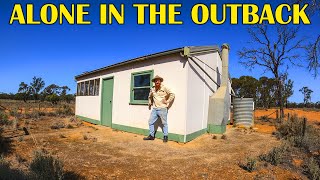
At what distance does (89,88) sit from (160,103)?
329 inches

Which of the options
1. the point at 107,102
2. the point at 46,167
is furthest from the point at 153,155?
the point at 107,102

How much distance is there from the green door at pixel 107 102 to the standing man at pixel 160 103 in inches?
154

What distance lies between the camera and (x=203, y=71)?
31.9 ft

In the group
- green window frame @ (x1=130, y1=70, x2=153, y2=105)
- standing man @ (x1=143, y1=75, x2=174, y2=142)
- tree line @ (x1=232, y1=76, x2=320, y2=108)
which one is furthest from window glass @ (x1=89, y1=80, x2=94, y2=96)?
tree line @ (x1=232, y1=76, x2=320, y2=108)

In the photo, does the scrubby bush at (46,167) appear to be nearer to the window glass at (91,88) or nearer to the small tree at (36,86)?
the window glass at (91,88)

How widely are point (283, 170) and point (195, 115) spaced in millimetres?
3743

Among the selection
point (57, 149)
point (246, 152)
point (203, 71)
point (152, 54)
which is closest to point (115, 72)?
point (152, 54)

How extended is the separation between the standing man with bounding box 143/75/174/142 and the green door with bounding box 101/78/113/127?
154 inches

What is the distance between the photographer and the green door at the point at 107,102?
40.0 feet

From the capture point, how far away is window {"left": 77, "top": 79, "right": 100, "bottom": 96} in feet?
47.0

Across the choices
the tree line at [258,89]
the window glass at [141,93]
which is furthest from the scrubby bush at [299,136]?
the tree line at [258,89]

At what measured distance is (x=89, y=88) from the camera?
15609 mm

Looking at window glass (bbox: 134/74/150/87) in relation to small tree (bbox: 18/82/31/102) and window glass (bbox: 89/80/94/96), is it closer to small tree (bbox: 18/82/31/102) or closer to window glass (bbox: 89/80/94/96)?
window glass (bbox: 89/80/94/96)

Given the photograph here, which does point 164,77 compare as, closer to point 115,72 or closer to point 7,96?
point 115,72
